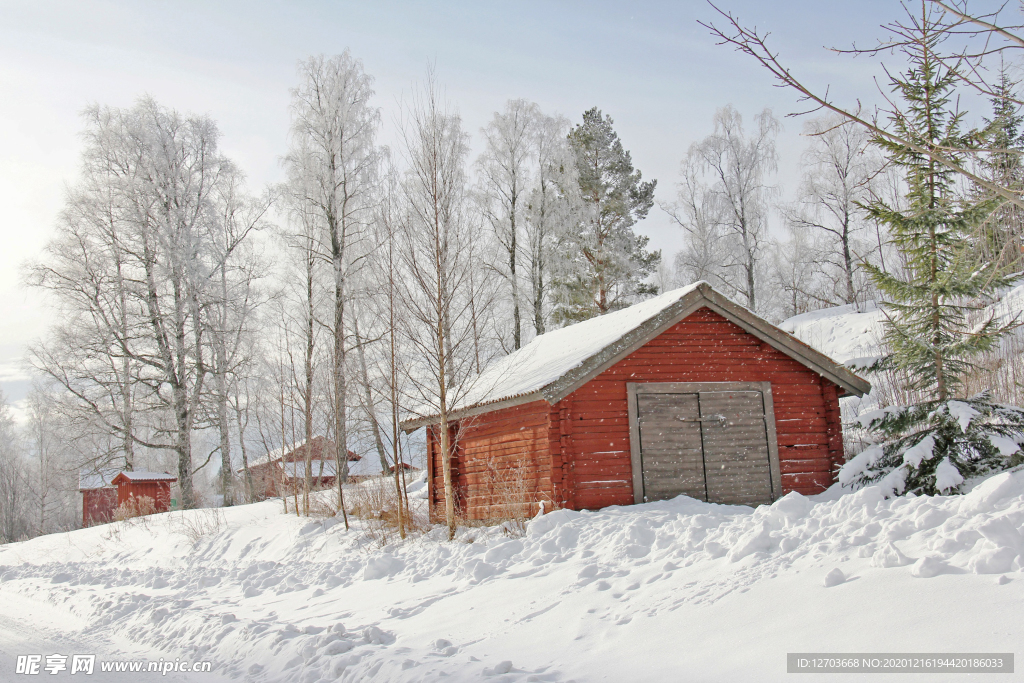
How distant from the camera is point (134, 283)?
2323cm

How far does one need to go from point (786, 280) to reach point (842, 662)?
41.1m

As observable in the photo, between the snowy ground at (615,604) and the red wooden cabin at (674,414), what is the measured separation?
101 cm

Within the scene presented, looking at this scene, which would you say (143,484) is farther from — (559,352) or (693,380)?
(693,380)

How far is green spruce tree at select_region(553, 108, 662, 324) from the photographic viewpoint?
25062 millimetres

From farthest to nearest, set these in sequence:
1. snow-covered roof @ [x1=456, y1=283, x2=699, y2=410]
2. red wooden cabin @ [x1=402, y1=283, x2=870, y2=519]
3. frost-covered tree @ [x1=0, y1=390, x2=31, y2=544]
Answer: frost-covered tree @ [x1=0, y1=390, x2=31, y2=544], snow-covered roof @ [x1=456, y1=283, x2=699, y2=410], red wooden cabin @ [x1=402, y1=283, x2=870, y2=519]

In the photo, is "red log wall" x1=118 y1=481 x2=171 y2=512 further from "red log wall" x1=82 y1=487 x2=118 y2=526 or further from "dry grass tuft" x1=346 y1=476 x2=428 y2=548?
"dry grass tuft" x1=346 y1=476 x2=428 y2=548

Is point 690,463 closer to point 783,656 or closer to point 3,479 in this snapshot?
point 783,656

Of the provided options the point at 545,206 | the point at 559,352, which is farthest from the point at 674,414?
the point at 545,206

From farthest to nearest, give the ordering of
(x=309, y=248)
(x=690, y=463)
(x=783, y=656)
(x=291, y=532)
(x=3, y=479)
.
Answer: (x=3, y=479) → (x=309, y=248) → (x=291, y=532) → (x=690, y=463) → (x=783, y=656)

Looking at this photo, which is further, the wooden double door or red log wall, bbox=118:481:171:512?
red log wall, bbox=118:481:171:512

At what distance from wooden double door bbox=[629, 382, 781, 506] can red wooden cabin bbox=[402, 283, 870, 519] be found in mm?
19

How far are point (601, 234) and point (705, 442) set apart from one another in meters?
16.6

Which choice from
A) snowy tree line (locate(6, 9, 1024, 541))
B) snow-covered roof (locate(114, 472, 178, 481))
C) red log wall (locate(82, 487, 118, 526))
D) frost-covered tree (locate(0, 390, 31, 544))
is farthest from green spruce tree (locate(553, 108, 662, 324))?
frost-covered tree (locate(0, 390, 31, 544))

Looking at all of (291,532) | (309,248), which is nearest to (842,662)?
(291,532)
